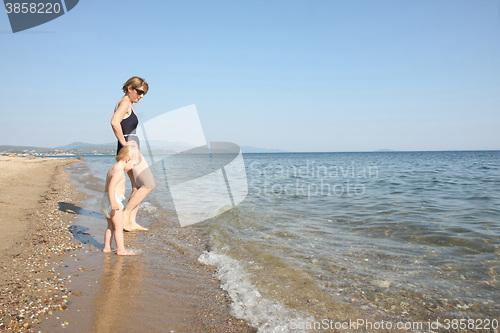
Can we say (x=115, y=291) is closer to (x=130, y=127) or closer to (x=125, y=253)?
(x=125, y=253)

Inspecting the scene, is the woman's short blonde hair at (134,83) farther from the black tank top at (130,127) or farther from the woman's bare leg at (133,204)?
the woman's bare leg at (133,204)

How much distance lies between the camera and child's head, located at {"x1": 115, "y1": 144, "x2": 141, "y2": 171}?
4.32 meters

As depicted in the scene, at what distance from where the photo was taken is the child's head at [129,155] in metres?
4.32

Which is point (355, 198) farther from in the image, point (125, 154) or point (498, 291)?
point (125, 154)

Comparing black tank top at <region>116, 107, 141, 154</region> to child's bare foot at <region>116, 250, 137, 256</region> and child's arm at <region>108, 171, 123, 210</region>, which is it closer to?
child's arm at <region>108, 171, 123, 210</region>

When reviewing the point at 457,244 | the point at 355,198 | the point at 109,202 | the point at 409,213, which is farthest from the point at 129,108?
the point at 355,198

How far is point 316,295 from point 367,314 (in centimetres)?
54

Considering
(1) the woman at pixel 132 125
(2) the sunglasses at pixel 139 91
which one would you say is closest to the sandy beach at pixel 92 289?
(1) the woman at pixel 132 125

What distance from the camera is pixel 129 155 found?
4426mm

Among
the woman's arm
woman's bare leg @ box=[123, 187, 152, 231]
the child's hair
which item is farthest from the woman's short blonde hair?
woman's bare leg @ box=[123, 187, 152, 231]

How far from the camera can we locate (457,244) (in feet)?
15.8

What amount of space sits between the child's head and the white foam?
6.89 ft

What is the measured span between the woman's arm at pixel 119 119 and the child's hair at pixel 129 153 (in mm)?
135

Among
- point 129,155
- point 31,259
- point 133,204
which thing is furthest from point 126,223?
point 31,259
